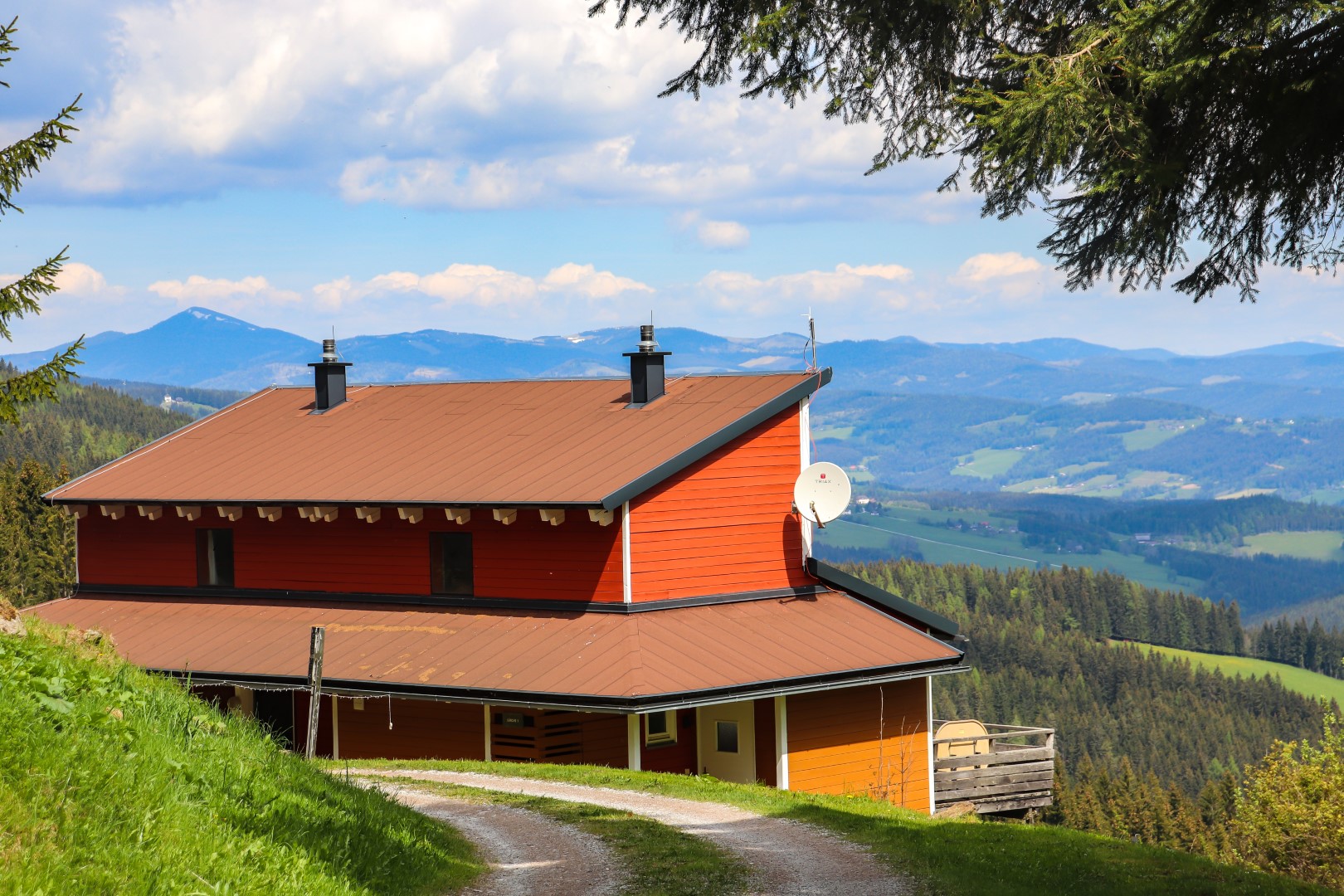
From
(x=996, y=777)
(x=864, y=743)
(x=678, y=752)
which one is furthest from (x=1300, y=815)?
(x=678, y=752)

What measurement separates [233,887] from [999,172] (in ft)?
22.6

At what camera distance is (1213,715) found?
156 m

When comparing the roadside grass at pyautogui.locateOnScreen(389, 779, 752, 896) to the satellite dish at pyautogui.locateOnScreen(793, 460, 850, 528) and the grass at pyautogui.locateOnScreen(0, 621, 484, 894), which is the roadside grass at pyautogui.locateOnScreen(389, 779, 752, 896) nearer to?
the grass at pyautogui.locateOnScreen(0, 621, 484, 894)

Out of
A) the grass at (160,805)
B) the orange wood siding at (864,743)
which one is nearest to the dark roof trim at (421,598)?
the orange wood siding at (864,743)

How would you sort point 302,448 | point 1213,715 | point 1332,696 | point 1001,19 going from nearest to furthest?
point 1001,19 < point 302,448 < point 1213,715 < point 1332,696

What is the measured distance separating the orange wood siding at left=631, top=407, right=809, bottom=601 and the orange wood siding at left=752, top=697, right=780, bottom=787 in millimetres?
2377

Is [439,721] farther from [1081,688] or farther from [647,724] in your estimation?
[1081,688]

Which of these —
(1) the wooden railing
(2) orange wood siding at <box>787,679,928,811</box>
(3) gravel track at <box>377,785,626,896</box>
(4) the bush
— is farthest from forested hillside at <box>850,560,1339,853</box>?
(3) gravel track at <box>377,785,626,896</box>

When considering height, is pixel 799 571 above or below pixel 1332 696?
above

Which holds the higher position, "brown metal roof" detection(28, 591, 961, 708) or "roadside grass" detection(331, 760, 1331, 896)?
"brown metal roof" detection(28, 591, 961, 708)

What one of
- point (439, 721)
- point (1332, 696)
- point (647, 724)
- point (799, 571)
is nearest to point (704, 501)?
point (799, 571)

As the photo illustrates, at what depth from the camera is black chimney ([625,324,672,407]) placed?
2922 cm

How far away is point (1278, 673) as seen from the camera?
190 m

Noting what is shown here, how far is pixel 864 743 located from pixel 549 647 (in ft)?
21.2
